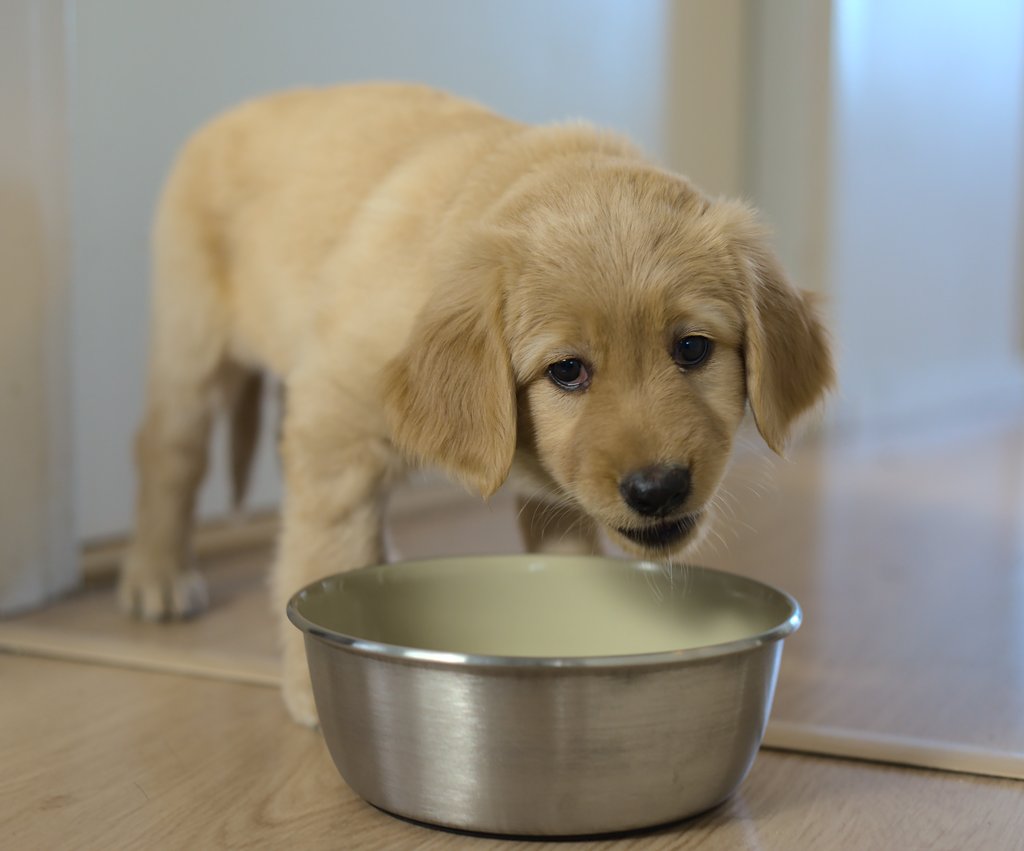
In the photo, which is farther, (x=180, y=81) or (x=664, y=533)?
(x=180, y=81)

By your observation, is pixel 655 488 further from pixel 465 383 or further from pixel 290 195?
pixel 290 195

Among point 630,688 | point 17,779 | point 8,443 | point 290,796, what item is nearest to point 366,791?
point 290,796

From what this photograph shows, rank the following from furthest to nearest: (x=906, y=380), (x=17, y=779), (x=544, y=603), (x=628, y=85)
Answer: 1. (x=906, y=380)
2. (x=628, y=85)
3. (x=544, y=603)
4. (x=17, y=779)

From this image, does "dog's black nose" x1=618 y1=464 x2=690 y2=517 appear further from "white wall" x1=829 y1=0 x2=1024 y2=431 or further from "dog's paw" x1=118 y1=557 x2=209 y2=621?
"white wall" x1=829 y1=0 x2=1024 y2=431

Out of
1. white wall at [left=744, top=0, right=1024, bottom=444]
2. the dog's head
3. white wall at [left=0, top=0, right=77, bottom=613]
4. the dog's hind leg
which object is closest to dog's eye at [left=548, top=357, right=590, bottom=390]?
the dog's head

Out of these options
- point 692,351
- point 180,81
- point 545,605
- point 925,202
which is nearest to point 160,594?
point 545,605

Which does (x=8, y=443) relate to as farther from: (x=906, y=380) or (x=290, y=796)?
(x=906, y=380)

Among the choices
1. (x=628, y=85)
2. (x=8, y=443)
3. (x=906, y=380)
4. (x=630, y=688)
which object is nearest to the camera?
(x=630, y=688)

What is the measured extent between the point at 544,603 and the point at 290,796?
1.52 ft

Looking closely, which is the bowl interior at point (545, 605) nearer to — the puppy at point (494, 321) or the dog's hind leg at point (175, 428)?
the puppy at point (494, 321)

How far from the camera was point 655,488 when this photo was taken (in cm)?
153

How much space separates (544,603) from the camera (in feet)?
6.21

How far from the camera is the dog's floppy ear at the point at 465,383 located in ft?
5.56

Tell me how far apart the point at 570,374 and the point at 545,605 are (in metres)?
0.39
